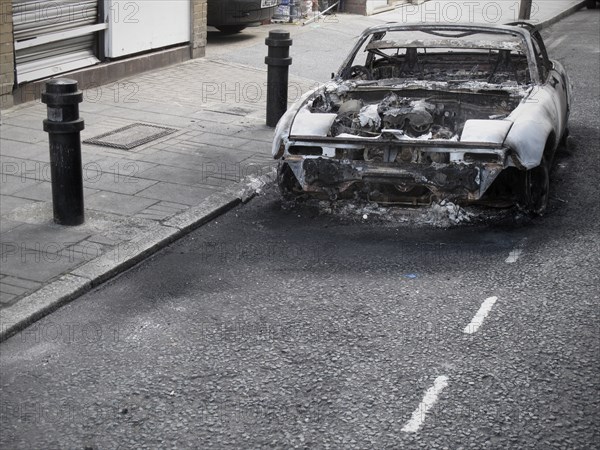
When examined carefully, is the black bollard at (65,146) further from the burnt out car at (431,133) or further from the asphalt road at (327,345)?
the burnt out car at (431,133)

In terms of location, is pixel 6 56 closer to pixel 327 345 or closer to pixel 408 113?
pixel 408 113

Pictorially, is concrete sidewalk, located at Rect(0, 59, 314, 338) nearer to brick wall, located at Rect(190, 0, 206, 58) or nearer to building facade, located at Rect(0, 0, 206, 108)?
building facade, located at Rect(0, 0, 206, 108)

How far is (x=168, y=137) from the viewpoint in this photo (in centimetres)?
1044

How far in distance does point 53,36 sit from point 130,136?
244 cm

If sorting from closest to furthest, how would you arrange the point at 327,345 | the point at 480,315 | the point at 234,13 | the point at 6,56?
the point at 327,345 < the point at 480,315 < the point at 6,56 < the point at 234,13

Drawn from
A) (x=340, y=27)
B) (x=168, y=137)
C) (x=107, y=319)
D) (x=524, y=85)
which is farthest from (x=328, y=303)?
(x=340, y=27)

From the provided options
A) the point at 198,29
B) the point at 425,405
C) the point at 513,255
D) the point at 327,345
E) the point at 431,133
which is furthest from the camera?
the point at 198,29

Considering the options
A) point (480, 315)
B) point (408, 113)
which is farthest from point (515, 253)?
point (408, 113)

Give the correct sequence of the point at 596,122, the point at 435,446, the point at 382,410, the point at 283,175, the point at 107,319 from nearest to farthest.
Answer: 1. the point at 435,446
2. the point at 382,410
3. the point at 107,319
4. the point at 283,175
5. the point at 596,122

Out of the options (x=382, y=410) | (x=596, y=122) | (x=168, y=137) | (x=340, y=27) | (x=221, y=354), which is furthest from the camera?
(x=340, y=27)

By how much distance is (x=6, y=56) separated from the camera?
11.0 metres

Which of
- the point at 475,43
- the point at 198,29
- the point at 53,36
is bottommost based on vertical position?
the point at 198,29

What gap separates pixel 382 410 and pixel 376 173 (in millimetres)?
3114

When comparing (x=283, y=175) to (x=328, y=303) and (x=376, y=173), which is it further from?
(x=328, y=303)
